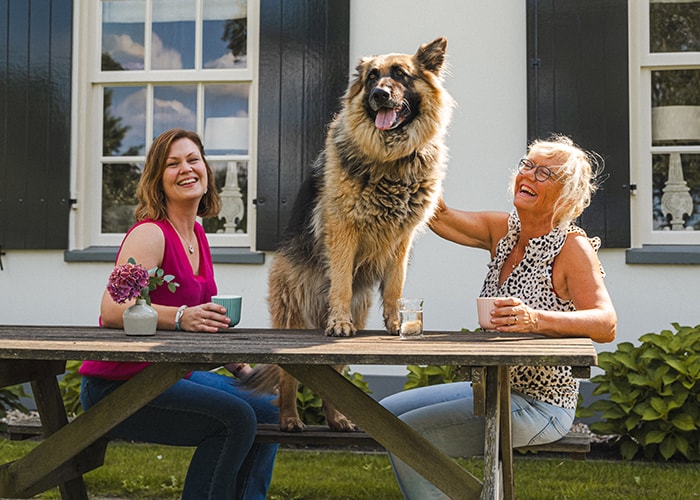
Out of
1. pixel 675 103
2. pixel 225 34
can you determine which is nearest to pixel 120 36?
pixel 225 34

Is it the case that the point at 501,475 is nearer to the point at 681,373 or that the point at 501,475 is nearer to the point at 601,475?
the point at 601,475

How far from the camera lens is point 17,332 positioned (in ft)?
8.84

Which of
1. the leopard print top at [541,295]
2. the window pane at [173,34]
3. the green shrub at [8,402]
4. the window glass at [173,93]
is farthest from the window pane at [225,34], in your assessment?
the leopard print top at [541,295]

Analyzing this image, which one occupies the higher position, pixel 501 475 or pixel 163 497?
pixel 501 475

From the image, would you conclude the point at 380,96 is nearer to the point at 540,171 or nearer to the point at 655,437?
the point at 540,171

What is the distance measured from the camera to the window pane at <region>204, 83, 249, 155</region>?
5703mm

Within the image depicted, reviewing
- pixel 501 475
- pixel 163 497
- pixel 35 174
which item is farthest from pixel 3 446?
pixel 501 475

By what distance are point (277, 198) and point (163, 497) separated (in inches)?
85.7

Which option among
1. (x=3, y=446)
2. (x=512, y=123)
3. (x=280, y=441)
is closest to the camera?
(x=280, y=441)

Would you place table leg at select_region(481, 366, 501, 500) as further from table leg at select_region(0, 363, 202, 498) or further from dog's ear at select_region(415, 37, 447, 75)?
dog's ear at select_region(415, 37, 447, 75)

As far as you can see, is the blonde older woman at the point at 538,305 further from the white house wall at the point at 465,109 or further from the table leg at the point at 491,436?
the white house wall at the point at 465,109

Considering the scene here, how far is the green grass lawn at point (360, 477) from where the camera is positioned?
3.87m

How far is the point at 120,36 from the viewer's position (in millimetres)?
5820

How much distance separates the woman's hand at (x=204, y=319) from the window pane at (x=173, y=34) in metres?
3.44
